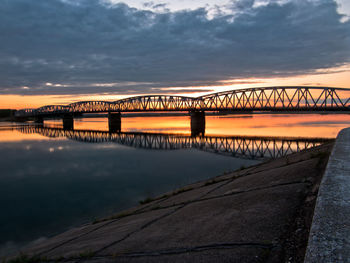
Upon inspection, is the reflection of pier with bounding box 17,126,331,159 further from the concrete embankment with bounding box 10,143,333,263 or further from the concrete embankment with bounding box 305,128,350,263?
the concrete embankment with bounding box 305,128,350,263

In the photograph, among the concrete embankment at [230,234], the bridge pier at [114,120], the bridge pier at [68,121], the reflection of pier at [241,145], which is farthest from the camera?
the bridge pier at [68,121]

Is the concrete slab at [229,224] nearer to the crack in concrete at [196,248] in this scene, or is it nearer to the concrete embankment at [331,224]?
the crack in concrete at [196,248]

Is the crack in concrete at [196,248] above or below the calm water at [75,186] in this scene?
A: above

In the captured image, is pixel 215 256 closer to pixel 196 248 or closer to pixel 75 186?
pixel 196 248

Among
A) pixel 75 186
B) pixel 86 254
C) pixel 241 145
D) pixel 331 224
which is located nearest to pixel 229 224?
pixel 331 224

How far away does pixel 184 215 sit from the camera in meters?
7.66

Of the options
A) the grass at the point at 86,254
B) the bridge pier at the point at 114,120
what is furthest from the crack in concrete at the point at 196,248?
the bridge pier at the point at 114,120

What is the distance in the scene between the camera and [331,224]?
333cm

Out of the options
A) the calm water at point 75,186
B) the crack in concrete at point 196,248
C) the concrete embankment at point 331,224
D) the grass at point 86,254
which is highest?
the concrete embankment at point 331,224

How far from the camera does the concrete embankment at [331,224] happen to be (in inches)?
106

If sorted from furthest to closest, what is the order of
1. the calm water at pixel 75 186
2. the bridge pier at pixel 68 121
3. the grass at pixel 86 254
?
the bridge pier at pixel 68 121 < the calm water at pixel 75 186 < the grass at pixel 86 254

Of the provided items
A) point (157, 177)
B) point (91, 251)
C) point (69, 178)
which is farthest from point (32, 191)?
point (91, 251)

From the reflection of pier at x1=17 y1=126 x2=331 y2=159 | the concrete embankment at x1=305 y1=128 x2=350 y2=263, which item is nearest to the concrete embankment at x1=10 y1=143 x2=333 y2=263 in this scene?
the concrete embankment at x1=305 y1=128 x2=350 y2=263

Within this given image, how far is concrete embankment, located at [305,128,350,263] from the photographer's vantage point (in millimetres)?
2686
